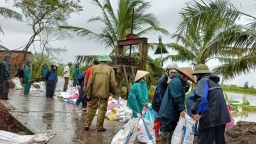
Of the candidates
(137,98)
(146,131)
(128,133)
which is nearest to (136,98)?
(137,98)

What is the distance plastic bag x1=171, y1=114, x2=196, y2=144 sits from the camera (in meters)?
5.46

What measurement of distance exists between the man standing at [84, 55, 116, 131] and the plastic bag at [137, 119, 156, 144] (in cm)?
133

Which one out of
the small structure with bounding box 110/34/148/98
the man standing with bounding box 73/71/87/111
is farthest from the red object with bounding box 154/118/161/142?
the small structure with bounding box 110/34/148/98

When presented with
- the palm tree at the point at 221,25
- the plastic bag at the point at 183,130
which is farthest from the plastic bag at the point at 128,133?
the palm tree at the point at 221,25

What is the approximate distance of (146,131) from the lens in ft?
20.0

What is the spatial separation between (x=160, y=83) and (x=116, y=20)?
1158 cm

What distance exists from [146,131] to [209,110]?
161cm

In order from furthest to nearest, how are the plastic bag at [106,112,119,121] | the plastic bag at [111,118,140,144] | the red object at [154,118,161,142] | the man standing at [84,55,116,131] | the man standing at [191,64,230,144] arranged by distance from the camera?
the plastic bag at [106,112,119,121], the man standing at [84,55,116,131], the red object at [154,118,161,142], the plastic bag at [111,118,140,144], the man standing at [191,64,230,144]

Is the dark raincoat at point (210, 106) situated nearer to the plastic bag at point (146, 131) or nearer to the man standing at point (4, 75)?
the plastic bag at point (146, 131)

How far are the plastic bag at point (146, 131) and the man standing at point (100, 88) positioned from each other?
1.33 metres

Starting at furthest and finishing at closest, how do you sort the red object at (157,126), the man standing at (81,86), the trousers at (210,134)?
1. the man standing at (81,86)
2. the red object at (157,126)
3. the trousers at (210,134)

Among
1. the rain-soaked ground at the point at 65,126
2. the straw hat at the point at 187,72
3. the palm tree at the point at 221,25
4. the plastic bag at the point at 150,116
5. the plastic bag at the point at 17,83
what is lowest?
the rain-soaked ground at the point at 65,126

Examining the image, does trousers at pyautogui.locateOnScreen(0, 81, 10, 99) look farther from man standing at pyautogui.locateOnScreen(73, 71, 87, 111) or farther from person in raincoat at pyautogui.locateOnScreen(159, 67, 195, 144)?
person in raincoat at pyautogui.locateOnScreen(159, 67, 195, 144)

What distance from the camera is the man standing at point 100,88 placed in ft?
23.5
